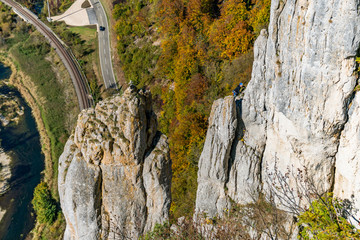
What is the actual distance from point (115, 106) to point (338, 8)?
10177mm

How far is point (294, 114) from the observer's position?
47.8ft

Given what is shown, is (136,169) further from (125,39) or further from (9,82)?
(9,82)

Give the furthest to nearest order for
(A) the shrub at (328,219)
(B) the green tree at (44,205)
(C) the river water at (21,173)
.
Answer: (C) the river water at (21,173) → (B) the green tree at (44,205) → (A) the shrub at (328,219)

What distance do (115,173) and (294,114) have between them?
9.55 metres

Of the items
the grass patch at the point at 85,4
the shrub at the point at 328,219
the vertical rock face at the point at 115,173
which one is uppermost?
the grass patch at the point at 85,4

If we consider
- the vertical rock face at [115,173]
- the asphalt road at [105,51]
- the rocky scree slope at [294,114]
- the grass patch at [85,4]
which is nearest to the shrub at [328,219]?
the rocky scree slope at [294,114]

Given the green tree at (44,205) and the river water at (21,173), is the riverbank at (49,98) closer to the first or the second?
the green tree at (44,205)

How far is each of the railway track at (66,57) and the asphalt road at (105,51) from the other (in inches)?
149

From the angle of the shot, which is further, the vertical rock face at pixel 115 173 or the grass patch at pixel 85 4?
the grass patch at pixel 85 4

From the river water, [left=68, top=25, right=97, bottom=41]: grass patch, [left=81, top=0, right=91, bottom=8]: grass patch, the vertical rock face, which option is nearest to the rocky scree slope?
the vertical rock face

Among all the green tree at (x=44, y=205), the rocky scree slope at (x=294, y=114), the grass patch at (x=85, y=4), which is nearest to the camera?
the rocky scree slope at (x=294, y=114)

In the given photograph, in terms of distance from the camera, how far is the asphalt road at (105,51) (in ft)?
159

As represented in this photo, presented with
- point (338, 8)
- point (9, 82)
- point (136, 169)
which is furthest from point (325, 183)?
point (9, 82)

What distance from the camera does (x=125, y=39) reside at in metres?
50.0
